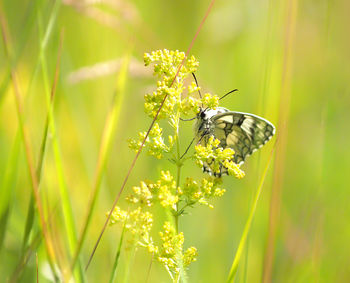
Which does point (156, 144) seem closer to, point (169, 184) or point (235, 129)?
point (169, 184)

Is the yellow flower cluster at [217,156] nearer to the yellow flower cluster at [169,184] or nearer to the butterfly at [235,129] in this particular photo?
the yellow flower cluster at [169,184]

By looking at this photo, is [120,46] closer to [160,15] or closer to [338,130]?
[160,15]

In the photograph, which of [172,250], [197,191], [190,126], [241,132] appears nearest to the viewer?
[172,250]

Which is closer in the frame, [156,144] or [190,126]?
[156,144]

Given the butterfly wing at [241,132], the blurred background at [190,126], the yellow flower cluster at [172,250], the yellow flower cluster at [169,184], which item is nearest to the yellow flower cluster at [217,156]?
the yellow flower cluster at [169,184]

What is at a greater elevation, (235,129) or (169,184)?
(235,129)

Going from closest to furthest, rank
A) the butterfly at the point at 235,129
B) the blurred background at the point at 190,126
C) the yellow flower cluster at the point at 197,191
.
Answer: the yellow flower cluster at the point at 197,191 → the blurred background at the point at 190,126 → the butterfly at the point at 235,129

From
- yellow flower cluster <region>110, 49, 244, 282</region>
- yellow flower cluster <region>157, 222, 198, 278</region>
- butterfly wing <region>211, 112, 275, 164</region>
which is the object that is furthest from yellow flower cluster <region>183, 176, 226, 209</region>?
butterfly wing <region>211, 112, 275, 164</region>

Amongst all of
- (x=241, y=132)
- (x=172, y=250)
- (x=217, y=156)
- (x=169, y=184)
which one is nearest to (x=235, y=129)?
(x=241, y=132)
